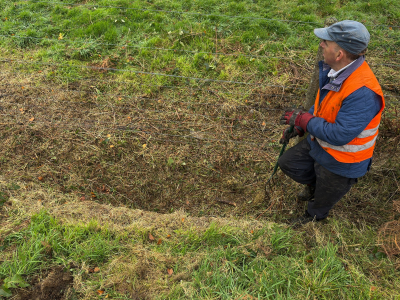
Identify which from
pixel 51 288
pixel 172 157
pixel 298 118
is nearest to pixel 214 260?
pixel 51 288

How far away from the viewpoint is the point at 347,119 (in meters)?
2.24

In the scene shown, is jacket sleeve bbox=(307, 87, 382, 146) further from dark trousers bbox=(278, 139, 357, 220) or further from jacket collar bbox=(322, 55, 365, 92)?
dark trousers bbox=(278, 139, 357, 220)

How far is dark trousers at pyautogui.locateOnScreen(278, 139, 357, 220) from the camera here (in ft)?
8.82

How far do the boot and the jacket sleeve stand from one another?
3.77 ft

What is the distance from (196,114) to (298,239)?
7.92 feet

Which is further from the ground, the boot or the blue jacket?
the blue jacket

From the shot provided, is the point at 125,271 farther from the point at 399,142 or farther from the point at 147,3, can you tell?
the point at 147,3

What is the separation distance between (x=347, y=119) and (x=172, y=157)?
2.44 meters

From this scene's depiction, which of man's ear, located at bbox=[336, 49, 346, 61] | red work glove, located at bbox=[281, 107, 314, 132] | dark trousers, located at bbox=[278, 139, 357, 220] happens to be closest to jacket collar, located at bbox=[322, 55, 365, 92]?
man's ear, located at bbox=[336, 49, 346, 61]

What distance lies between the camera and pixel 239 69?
4.83m

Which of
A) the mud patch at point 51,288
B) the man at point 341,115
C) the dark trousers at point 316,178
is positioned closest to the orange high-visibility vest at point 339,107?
the man at point 341,115

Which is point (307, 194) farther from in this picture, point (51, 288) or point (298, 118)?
point (51, 288)

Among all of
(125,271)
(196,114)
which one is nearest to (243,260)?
(125,271)

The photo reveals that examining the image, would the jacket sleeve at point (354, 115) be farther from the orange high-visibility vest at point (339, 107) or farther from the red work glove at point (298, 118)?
the red work glove at point (298, 118)
